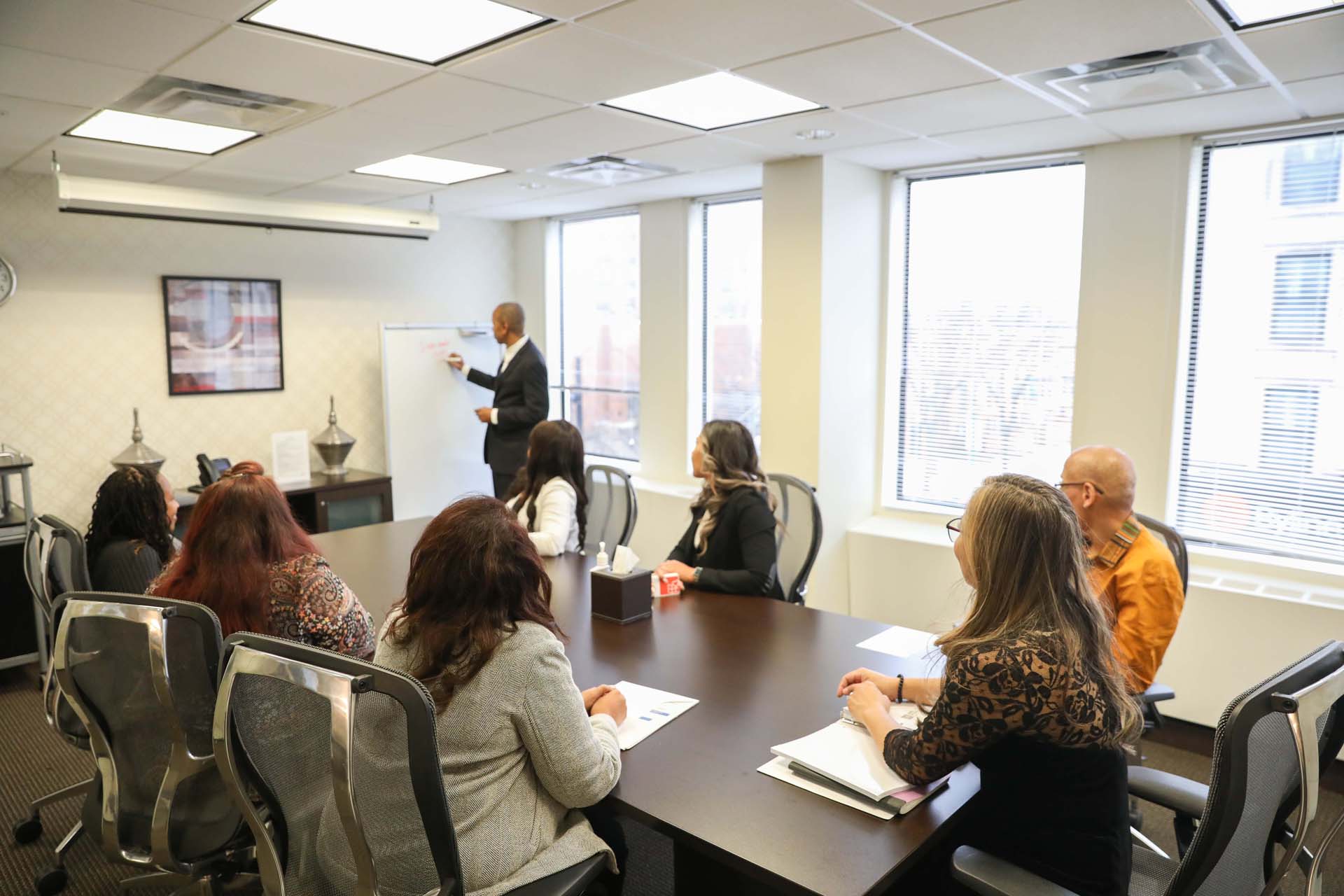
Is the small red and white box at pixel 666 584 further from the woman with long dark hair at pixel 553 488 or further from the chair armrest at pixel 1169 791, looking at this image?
the chair armrest at pixel 1169 791

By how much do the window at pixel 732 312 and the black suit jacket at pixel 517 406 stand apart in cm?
104

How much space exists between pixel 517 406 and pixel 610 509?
1500 mm

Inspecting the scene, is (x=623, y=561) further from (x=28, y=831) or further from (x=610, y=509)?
(x=28, y=831)

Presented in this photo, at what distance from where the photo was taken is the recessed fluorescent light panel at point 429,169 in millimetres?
4230

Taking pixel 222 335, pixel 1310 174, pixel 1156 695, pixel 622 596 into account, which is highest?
pixel 1310 174

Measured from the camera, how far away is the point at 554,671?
4.99 ft

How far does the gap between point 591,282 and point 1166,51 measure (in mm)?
4131

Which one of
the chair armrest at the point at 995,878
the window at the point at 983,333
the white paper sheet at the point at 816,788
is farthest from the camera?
the window at the point at 983,333

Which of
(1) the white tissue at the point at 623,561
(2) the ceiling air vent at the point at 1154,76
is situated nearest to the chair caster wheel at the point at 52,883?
(1) the white tissue at the point at 623,561

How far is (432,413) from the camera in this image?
5.95 meters

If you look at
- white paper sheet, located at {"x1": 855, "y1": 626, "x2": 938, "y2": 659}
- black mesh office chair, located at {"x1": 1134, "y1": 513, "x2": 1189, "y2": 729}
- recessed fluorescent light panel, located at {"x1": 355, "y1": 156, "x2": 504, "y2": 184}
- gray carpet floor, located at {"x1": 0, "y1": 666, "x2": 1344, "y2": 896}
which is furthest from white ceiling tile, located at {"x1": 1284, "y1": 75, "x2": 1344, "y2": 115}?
recessed fluorescent light panel, located at {"x1": 355, "y1": 156, "x2": 504, "y2": 184}

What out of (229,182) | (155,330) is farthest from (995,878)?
(155,330)

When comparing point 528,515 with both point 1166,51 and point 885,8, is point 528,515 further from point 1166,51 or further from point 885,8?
point 1166,51

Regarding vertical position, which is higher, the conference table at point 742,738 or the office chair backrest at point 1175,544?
the office chair backrest at point 1175,544
